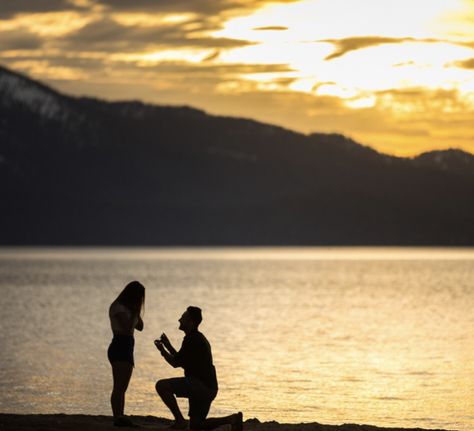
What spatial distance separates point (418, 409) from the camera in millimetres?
29203

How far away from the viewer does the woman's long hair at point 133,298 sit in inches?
686

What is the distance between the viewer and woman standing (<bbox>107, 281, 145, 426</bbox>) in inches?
687

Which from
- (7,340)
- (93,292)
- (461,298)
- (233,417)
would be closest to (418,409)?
(233,417)

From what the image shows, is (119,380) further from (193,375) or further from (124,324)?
(193,375)

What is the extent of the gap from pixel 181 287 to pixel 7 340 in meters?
79.0

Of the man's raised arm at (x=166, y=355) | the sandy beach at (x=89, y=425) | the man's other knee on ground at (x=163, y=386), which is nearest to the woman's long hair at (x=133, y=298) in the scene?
the man's raised arm at (x=166, y=355)

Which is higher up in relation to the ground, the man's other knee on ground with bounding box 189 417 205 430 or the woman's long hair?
the woman's long hair

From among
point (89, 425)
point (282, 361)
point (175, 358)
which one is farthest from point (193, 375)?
point (282, 361)

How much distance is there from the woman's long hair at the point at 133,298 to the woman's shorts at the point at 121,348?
0.47 m

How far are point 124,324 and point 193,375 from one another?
53.4 inches

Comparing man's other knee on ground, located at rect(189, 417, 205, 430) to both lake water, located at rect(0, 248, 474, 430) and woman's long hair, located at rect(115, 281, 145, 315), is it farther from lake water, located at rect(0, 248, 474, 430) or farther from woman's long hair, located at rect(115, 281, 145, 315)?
lake water, located at rect(0, 248, 474, 430)

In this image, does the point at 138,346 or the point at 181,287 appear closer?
the point at 138,346

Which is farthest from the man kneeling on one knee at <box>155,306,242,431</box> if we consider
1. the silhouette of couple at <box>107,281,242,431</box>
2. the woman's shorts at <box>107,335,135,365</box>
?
the woman's shorts at <box>107,335,135,365</box>

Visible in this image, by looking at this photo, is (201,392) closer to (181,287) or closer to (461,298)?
(461,298)
